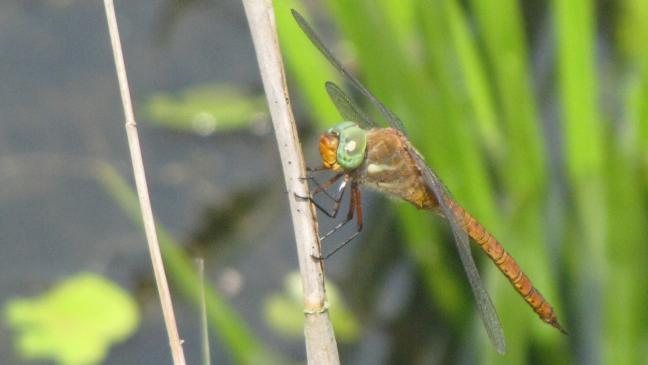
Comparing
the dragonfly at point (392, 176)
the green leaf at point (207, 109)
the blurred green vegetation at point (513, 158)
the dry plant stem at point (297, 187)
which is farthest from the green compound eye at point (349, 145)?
the green leaf at point (207, 109)

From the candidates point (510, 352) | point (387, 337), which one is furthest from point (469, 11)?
point (510, 352)

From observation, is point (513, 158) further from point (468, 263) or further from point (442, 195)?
point (468, 263)

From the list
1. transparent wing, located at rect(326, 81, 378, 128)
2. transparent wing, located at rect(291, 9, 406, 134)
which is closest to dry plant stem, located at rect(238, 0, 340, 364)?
transparent wing, located at rect(291, 9, 406, 134)

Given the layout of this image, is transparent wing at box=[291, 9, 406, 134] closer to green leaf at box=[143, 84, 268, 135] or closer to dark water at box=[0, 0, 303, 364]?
dark water at box=[0, 0, 303, 364]

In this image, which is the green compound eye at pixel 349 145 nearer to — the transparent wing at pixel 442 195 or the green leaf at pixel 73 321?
the transparent wing at pixel 442 195

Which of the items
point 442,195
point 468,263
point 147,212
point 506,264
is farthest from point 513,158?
point 147,212

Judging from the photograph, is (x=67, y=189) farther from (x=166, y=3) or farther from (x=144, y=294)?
(x=166, y=3)
